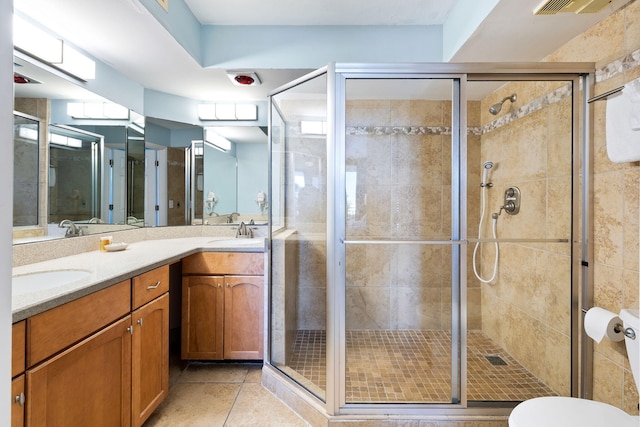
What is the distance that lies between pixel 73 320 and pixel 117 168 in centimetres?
132

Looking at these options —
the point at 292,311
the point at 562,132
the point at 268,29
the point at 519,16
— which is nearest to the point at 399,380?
the point at 292,311

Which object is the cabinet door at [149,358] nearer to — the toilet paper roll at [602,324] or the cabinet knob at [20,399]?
the cabinet knob at [20,399]

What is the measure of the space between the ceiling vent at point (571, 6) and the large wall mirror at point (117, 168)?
197cm

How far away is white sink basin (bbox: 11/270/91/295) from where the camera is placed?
4.32ft

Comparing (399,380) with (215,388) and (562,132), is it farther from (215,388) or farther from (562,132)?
(562,132)

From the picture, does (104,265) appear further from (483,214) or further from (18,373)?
(483,214)

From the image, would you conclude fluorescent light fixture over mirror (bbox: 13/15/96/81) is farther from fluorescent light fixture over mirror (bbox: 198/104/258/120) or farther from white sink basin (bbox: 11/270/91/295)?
white sink basin (bbox: 11/270/91/295)

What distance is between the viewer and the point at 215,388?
76.8 inches

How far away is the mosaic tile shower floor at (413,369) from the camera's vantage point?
1.66m

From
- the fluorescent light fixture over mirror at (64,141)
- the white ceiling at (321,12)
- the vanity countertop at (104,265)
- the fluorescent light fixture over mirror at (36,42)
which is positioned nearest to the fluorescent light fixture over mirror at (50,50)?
the fluorescent light fixture over mirror at (36,42)

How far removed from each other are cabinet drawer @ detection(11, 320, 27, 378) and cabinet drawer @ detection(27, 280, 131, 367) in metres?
0.02

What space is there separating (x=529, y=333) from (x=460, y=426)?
0.77 metres

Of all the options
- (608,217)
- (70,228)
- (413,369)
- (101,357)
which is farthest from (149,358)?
(608,217)

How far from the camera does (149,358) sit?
154 centimetres
